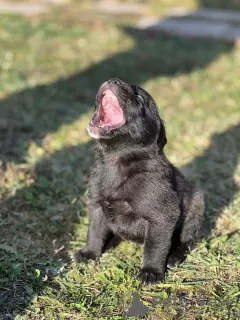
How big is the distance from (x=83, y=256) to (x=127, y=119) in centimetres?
118

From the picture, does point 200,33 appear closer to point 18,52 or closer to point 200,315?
point 18,52

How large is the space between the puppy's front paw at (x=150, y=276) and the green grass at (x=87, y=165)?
0.06 m

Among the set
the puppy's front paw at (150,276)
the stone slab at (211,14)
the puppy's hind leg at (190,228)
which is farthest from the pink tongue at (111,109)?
the stone slab at (211,14)

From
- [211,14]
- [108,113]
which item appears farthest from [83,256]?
[211,14]

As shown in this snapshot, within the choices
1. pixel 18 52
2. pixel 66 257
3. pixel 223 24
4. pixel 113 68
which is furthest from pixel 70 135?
pixel 223 24

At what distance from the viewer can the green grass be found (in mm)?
3621

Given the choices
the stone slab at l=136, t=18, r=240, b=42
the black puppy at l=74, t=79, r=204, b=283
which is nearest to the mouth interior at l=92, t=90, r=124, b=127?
the black puppy at l=74, t=79, r=204, b=283

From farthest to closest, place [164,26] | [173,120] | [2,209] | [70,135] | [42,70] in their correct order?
1. [164,26]
2. [42,70]
3. [173,120]
4. [70,135]
5. [2,209]

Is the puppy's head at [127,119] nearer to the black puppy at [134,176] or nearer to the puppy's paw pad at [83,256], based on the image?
the black puppy at [134,176]

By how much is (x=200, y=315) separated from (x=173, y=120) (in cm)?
442

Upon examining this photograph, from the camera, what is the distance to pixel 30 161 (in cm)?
573

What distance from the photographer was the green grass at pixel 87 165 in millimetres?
3621

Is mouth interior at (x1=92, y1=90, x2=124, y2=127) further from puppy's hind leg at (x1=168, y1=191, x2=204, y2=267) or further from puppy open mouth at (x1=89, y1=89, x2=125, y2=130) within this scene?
puppy's hind leg at (x1=168, y1=191, x2=204, y2=267)

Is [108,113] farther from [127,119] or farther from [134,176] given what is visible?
[134,176]
